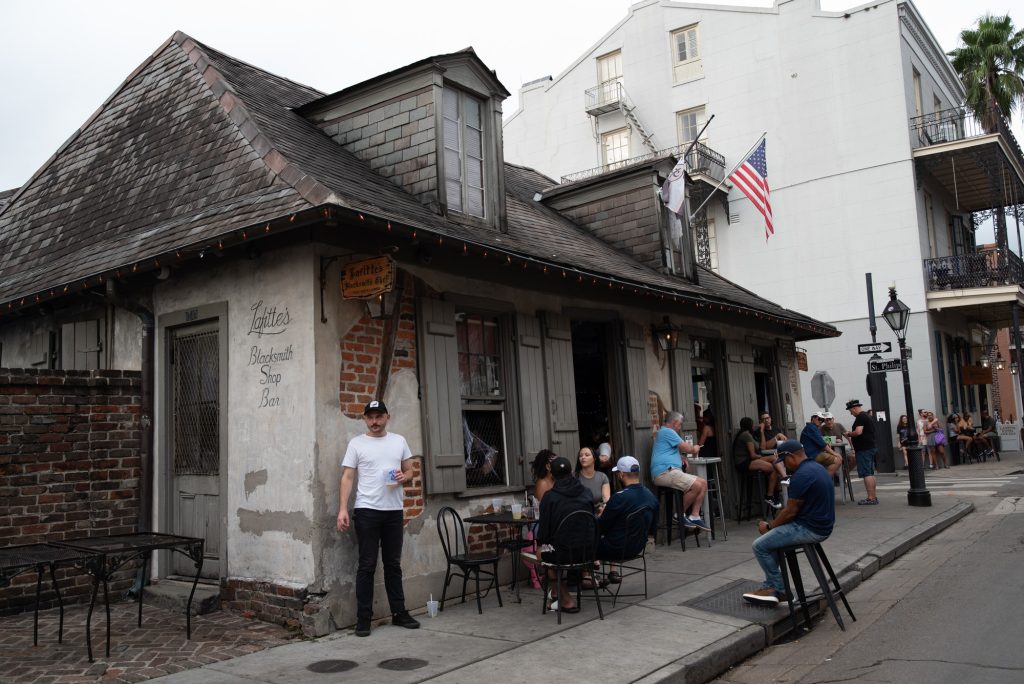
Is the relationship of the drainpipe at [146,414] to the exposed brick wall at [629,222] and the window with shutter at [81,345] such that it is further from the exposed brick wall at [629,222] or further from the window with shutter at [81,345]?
the exposed brick wall at [629,222]

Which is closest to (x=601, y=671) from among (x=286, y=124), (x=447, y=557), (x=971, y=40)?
(x=447, y=557)

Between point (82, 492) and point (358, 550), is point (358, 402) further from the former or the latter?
point (82, 492)

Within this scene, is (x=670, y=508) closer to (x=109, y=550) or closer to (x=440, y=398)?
(x=440, y=398)

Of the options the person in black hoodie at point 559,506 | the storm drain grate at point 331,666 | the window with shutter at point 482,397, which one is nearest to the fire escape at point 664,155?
the window with shutter at point 482,397

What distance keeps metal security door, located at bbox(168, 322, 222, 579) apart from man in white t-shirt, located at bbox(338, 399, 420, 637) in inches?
66.9

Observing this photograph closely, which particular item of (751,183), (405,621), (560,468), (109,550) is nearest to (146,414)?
(109,550)

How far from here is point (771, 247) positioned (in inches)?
1009

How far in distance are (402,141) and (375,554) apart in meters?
4.72

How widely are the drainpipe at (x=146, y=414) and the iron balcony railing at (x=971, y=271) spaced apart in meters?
21.6

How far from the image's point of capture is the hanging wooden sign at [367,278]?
6.81m

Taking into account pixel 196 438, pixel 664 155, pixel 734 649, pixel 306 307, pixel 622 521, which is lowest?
pixel 734 649

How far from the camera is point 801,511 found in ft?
22.4

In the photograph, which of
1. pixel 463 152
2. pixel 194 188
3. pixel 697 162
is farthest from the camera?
pixel 697 162

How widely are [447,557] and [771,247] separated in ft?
67.6
